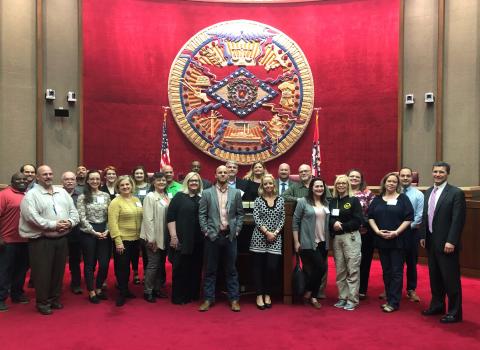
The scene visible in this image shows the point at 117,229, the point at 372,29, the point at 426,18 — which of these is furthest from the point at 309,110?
the point at 117,229

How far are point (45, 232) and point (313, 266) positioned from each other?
2584mm

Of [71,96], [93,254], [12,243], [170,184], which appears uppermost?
[71,96]

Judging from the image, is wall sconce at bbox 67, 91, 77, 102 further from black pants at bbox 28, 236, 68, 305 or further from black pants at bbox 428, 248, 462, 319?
black pants at bbox 428, 248, 462, 319

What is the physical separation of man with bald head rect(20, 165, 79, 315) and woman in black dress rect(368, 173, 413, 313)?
9.77ft

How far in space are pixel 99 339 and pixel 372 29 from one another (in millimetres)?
6832

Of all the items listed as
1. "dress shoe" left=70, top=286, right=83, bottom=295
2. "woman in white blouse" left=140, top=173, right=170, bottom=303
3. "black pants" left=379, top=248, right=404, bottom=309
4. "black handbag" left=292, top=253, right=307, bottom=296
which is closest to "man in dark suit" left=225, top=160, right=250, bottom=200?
"woman in white blouse" left=140, top=173, right=170, bottom=303

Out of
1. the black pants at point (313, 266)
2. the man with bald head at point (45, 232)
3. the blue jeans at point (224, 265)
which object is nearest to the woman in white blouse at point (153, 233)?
the blue jeans at point (224, 265)

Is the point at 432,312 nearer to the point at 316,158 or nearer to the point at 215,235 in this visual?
the point at 215,235

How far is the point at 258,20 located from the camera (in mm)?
8633

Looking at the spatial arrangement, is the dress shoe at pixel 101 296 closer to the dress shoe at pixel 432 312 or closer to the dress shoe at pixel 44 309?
the dress shoe at pixel 44 309

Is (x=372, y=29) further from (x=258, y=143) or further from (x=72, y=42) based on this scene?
(x=72, y=42)

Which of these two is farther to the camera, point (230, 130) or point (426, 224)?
point (230, 130)

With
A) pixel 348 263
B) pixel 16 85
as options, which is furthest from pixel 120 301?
pixel 16 85

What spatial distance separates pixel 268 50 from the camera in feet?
28.1
